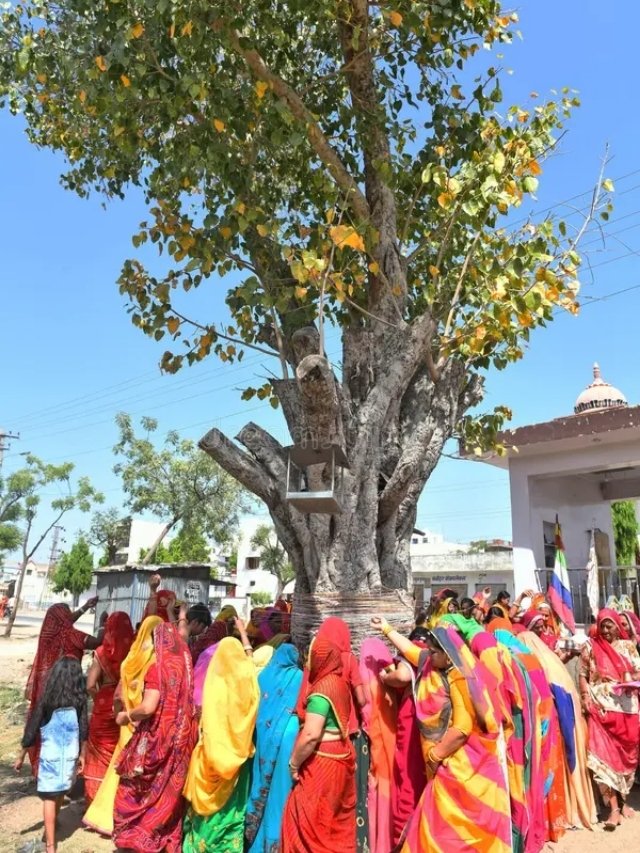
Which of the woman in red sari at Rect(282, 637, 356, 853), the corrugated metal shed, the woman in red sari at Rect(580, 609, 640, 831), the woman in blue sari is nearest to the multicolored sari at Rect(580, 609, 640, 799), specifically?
the woman in red sari at Rect(580, 609, 640, 831)

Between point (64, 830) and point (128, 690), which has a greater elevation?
point (128, 690)

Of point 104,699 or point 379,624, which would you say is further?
point 104,699

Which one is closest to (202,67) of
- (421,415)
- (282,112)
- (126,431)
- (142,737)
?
(282,112)

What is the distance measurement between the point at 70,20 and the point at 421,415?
4.58 metres

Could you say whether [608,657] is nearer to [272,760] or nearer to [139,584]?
[272,760]

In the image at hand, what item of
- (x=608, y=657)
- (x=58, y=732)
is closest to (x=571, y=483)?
(x=608, y=657)

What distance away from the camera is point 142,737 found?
13.0 feet

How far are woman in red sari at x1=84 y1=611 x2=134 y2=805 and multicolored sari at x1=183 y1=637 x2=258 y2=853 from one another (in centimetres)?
145

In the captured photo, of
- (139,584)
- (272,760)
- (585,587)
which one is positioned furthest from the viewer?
(139,584)

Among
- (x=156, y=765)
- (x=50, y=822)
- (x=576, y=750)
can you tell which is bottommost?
(x=50, y=822)

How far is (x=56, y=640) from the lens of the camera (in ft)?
16.4

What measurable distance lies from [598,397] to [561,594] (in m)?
5.29

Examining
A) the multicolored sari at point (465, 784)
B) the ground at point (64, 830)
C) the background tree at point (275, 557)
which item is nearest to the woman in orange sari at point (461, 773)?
the multicolored sari at point (465, 784)

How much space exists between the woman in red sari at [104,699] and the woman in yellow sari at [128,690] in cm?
45
